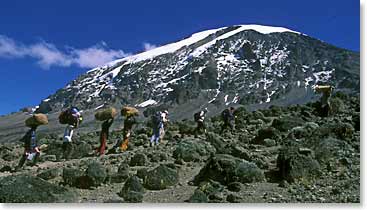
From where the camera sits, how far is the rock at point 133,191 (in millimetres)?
4203

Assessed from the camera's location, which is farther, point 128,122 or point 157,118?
point 157,118

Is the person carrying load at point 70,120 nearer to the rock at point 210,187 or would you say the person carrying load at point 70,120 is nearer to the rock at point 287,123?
the rock at point 210,187

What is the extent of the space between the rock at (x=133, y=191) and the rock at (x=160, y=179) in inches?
3.5

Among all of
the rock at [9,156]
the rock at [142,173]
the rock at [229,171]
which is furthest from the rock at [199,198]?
the rock at [9,156]

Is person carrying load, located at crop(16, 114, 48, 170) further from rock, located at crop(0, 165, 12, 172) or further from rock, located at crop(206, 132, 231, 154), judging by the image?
rock, located at crop(206, 132, 231, 154)

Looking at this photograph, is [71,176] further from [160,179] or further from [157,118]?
[157,118]

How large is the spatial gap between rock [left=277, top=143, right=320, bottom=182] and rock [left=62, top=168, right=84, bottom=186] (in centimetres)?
171

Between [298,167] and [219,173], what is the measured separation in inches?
25.3

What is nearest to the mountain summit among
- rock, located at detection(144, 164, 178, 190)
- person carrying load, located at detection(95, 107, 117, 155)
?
person carrying load, located at detection(95, 107, 117, 155)

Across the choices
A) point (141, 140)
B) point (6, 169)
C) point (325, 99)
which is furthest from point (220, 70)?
point (6, 169)

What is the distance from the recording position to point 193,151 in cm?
541

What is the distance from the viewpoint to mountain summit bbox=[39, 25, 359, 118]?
4965 millimetres

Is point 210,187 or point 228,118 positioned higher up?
point 228,118

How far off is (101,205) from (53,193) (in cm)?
40
